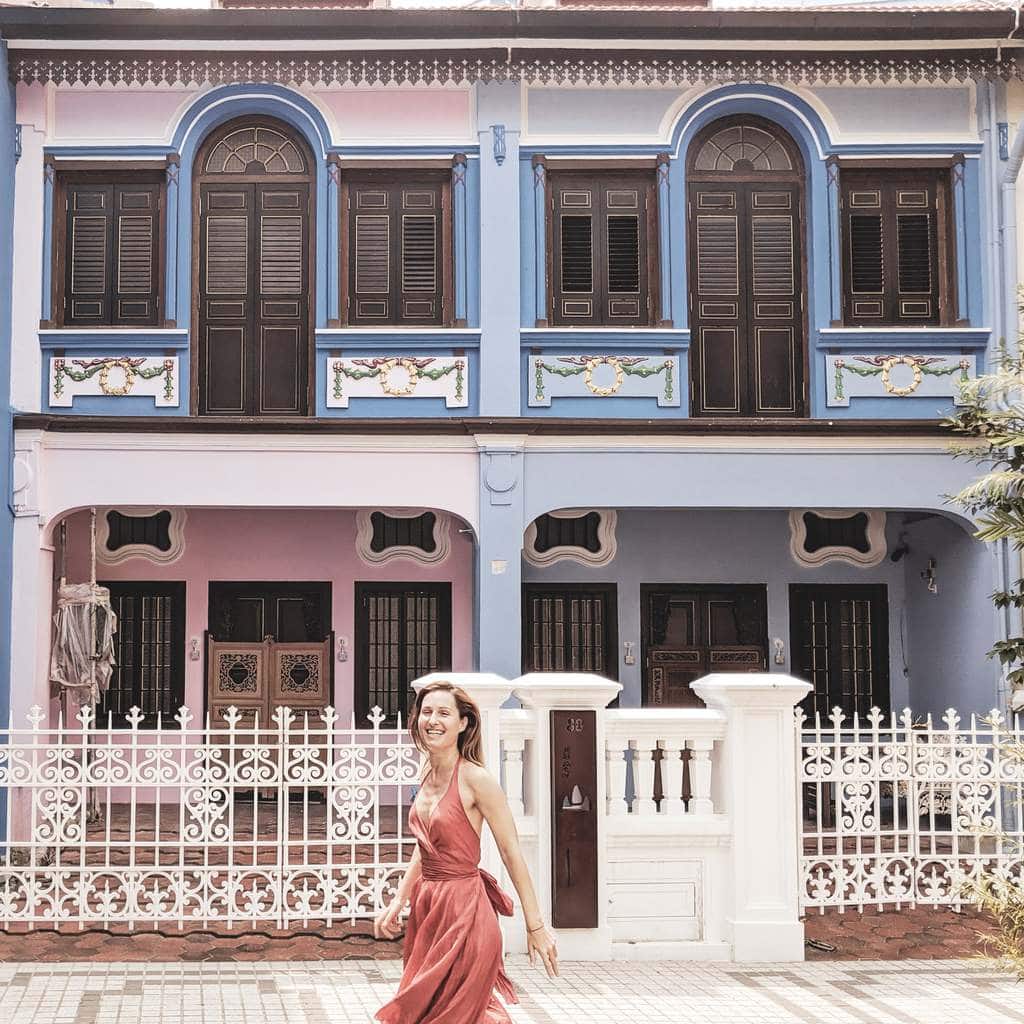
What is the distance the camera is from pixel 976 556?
12258 mm

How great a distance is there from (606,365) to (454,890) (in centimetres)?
735

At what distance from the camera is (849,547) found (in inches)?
565

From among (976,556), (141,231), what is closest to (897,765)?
(976,556)

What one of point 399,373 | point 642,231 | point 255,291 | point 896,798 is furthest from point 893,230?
point 896,798

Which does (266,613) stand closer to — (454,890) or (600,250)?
(600,250)

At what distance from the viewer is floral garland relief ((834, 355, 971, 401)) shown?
39.7ft

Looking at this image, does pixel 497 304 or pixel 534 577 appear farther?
pixel 534 577

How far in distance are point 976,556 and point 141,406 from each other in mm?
7545

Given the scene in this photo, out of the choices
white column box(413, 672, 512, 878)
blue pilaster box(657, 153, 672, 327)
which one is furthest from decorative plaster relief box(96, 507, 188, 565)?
white column box(413, 672, 512, 878)

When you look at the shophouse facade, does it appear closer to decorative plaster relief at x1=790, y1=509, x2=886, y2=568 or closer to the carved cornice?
the carved cornice

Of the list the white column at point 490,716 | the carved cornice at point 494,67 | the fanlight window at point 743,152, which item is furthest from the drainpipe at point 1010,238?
the white column at point 490,716

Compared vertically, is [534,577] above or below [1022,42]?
below

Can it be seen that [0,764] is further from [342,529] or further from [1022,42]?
[1022,42]

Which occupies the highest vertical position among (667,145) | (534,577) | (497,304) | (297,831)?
(667,145)
